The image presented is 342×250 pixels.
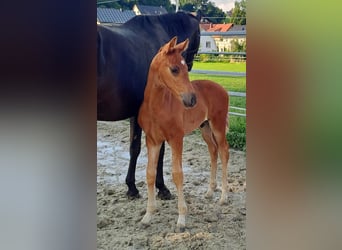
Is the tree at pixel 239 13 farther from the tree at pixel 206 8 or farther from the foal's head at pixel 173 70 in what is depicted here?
the foal's head at pixel 173 70

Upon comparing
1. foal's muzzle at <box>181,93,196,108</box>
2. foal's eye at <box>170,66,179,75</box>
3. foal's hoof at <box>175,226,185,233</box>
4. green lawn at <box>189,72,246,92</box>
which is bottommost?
foal's hoof at <box>175,226,185,233</box>

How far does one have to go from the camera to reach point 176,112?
58.6 inches

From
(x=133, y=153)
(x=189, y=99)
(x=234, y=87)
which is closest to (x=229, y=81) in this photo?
(x=234, y=87)

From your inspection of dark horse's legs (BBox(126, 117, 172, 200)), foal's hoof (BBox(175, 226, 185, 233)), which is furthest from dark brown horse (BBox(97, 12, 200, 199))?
foal's hoof (BBox(175, 226, 185, 233))

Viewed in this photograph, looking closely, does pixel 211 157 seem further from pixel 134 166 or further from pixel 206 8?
pixel 206 8

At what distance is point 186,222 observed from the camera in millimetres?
1485

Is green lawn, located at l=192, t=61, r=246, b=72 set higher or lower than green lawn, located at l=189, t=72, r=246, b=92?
higher

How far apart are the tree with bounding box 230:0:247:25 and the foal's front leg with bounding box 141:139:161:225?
51cm

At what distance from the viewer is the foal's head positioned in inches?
58.0

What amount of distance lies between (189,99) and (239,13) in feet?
1.13

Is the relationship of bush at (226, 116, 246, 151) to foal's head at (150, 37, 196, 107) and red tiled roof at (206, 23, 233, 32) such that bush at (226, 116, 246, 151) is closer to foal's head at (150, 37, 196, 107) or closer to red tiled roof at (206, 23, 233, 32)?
foal's head at (150, 37, 196, 107)
